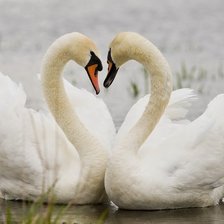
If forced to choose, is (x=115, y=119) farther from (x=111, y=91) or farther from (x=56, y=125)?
(x=56, y=125)

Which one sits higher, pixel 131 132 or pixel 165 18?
pixel 131 132

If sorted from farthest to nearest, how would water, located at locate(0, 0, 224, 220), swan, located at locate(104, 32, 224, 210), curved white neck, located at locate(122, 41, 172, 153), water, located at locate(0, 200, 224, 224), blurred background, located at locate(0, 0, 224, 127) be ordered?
1. water, located at locate(0, 0, 224, 220)
2. blurred background, located at locate(0, 0, 224, 127)
3. curved white neck, located at locate(122, 41, 172, 153)
4. swan, located at locate(104, 32, 224, 210)
5. water, located at locate(0, 200, 224, 224)

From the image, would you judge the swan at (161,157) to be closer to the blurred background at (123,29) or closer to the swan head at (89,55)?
the swan head at (89,55)

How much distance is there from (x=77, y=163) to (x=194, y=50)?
858 centimetres

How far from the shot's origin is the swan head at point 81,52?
402 inches

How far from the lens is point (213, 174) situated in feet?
32.3

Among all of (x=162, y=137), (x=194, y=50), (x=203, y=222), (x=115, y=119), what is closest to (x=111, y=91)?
(x=115, y=119)

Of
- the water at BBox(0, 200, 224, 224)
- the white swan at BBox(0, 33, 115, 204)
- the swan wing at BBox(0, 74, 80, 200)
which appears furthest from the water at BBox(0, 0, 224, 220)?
the water at BBox(0, 200, 224, 224)

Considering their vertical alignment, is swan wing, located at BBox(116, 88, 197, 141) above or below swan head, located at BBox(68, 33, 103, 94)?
below

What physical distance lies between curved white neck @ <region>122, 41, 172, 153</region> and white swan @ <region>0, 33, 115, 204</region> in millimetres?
387

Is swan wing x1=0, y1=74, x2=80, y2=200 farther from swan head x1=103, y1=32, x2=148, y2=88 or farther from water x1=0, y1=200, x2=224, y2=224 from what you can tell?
swan head x1=103, y1=32, x2=148, y2=88

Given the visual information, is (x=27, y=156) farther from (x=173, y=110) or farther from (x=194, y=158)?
(x=173, y=110)

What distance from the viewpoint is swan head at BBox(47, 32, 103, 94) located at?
10219 millimetres

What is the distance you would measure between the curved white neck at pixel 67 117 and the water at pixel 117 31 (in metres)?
0.77
